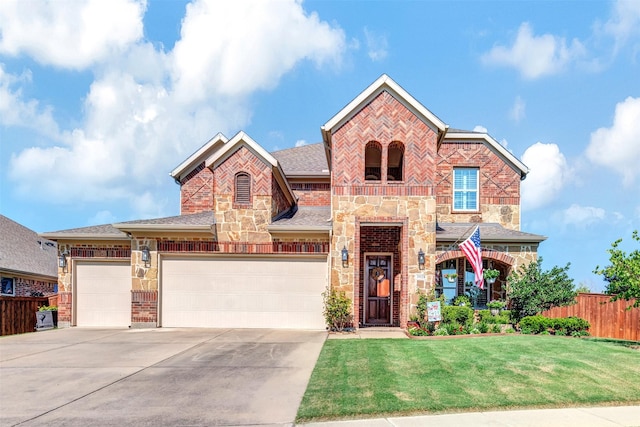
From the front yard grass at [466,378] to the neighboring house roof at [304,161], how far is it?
1029cm

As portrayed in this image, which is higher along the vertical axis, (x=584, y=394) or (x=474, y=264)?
(x=474, y=264)

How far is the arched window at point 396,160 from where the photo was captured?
653 inches

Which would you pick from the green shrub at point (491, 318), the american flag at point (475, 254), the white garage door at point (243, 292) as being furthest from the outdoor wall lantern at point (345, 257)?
the green shrub at point (491, 318)

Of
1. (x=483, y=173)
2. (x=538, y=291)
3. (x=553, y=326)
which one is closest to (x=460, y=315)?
(x=553, y=326)

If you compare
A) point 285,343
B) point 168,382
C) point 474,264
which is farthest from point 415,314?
point 168,382

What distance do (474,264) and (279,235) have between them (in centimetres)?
688

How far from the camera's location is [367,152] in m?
18.1

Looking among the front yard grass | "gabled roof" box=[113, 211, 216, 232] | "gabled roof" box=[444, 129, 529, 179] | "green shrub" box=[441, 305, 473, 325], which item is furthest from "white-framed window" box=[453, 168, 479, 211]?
"gabled roof" box=[113, 211, 216, 232]

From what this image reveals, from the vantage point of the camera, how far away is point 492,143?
2088 centimetres

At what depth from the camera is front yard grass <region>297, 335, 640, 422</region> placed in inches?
278

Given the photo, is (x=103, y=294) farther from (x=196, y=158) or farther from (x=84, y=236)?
(x=196, y=158)

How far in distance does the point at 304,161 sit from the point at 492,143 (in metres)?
8.84

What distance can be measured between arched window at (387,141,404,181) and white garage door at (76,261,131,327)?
1117cm

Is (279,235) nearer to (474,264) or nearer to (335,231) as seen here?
(335,231)
